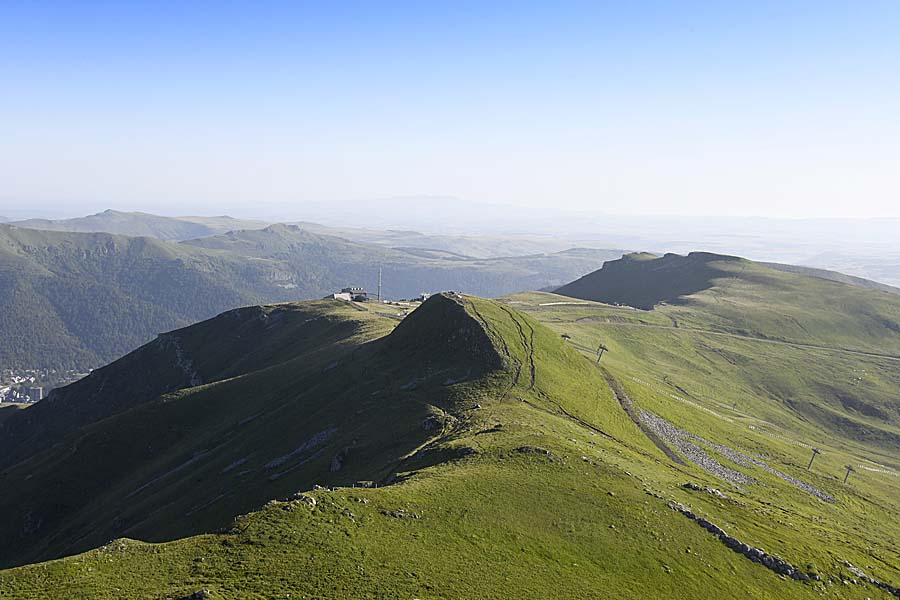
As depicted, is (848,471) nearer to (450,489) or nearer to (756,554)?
(756,554)

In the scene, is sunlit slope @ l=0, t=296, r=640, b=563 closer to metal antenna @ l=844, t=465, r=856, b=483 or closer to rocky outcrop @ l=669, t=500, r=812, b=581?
rocky outcrop @ l=669, t=500, r=812, b=581

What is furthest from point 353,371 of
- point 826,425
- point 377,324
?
point 826,425

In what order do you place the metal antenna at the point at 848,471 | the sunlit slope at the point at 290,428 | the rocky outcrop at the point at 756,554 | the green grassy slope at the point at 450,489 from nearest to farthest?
the green grassy slope at the point at 450,489
the rocky outcrop at the point at 756,554
the sunlit slope at the point at 290,428
the metal antenna at the point at 848,471

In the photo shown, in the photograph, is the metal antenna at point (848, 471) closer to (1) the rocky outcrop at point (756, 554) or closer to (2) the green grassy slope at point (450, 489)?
(2) the green grassy slope at point (450, 489)

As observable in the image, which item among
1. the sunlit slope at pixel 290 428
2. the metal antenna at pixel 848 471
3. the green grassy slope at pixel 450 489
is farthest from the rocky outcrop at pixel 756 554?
the metal antenna at pixel 848 471

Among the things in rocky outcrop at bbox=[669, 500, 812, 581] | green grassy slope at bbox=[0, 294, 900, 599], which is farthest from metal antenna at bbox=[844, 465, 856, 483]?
rocky outcrop at bbox=[669, 500, 812, 581]

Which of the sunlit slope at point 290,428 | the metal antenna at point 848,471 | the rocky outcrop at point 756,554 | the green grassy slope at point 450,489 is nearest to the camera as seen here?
the green grassy slope at point 450,489

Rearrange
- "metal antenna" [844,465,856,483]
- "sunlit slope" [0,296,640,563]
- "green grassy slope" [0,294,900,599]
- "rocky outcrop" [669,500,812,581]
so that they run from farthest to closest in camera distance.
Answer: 1. "metal antenna" [844,465,856,483]
2. "sunlit slope" [0,296,640,563]
3. "rocky outcrop" [669,500,812,581]
4. "green grassy slope" [0,294,900,599]

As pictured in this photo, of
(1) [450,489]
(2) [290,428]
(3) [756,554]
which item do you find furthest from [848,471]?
(2) [290,428]

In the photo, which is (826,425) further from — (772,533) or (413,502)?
(413,502)

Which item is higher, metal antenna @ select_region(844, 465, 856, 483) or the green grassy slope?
the green grassy slope
